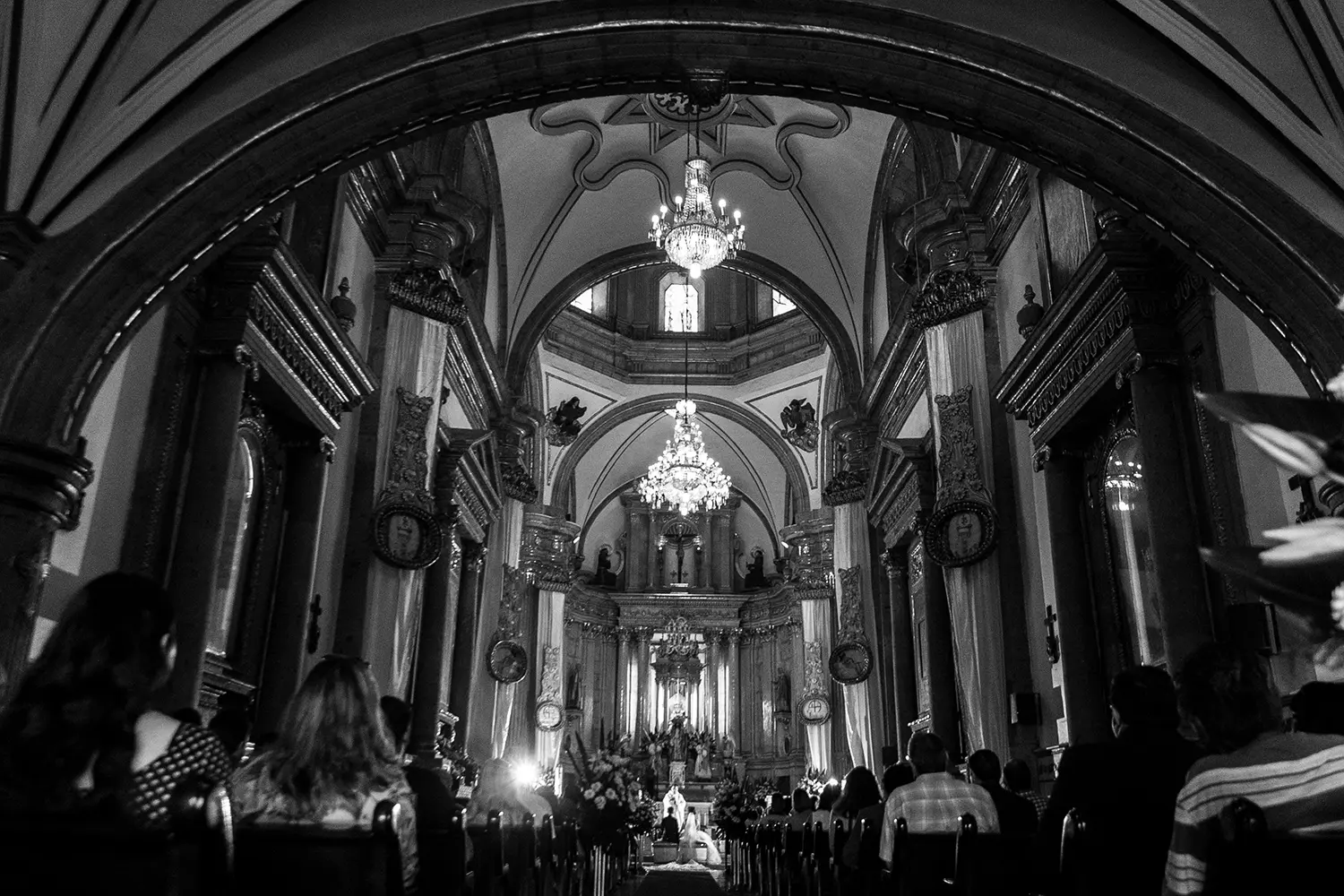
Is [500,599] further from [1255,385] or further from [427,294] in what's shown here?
[1255,385]

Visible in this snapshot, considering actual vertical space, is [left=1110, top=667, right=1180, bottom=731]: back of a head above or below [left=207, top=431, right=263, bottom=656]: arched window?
below

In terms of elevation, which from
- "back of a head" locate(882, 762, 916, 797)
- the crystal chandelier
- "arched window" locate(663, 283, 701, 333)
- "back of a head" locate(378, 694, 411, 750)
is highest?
"arched window" locate(663, 283, 701, 333)

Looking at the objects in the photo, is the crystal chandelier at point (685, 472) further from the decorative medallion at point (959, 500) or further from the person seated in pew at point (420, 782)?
the person seated in pew at point (420, 782)

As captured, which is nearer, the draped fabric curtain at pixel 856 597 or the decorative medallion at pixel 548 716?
the draped fabric curtain at pixel 856 597

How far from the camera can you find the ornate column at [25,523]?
4.49 meters

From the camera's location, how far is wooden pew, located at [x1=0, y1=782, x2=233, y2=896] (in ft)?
5.18

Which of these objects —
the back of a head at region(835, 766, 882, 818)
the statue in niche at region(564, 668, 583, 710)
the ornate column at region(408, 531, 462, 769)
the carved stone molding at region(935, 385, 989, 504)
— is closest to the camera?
the back of a head at region(835, 766, 882, 818)

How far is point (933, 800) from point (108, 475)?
4.37 m

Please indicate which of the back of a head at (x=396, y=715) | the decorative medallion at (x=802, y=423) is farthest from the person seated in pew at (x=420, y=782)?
the decorative medallion at (x=802, y=423)

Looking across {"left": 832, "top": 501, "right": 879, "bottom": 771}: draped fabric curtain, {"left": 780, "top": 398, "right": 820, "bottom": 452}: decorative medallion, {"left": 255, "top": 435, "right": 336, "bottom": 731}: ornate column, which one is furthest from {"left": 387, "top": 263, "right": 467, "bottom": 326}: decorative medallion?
{"left": 780, "top": 398, "right": 820, "bottom": 452}: decorative medallion

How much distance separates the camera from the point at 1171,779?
9.14 ft

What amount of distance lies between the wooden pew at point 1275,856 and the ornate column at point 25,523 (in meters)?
4.53

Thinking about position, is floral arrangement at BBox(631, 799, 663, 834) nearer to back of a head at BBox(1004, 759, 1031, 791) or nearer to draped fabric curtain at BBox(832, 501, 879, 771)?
draped fabric curtain at BBox(832, 501, 879, 771)

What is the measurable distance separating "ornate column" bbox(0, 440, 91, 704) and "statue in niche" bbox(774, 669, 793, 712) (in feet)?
65.4
